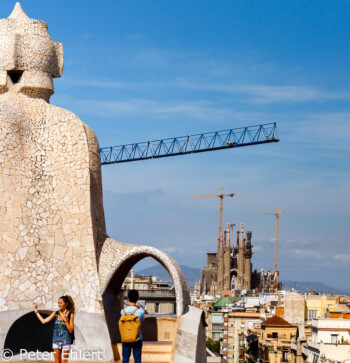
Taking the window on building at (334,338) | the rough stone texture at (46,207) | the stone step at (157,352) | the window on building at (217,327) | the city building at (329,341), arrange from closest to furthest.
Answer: the stone step at (157,352) → the rough stone texture at (46,207) → the city building at (329,341) → the window on building at (334,338) → the window on building at (217,327)

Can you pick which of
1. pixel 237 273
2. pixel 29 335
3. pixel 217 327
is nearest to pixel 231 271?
pixel 237 273

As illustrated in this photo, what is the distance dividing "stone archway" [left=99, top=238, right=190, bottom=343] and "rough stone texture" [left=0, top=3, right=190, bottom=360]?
27mm

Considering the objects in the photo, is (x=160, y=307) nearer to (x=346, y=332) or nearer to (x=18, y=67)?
(x=346, y=332)

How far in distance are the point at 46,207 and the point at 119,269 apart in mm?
2265

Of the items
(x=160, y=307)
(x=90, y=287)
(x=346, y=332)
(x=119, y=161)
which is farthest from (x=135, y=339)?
(x=119, y=161)

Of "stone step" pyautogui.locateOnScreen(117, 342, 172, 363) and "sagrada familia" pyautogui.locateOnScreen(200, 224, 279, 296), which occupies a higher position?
"sagrada familia" pyautogui.locateOnScreen(200, 224, 279, 296)

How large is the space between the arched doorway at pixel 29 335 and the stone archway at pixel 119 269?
1495 mm

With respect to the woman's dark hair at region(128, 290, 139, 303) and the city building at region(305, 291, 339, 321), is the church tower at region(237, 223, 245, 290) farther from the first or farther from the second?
the woman's dark hair at region(128, 290, 139, 303)

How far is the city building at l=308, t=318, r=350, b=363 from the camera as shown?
41469mm

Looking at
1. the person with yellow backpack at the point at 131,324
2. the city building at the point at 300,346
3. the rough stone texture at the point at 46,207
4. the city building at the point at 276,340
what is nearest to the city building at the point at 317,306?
the city building at the point at 276,340

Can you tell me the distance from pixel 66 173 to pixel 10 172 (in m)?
1.32

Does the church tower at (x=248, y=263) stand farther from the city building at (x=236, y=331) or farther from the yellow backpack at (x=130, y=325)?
the yellow backpack at (x=130, y=325)

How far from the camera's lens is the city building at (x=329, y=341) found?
4147 centimetres

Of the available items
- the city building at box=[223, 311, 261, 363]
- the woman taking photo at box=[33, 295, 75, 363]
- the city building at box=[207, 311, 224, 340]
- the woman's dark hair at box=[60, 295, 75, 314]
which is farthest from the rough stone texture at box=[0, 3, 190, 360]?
the city building at box=[207, 311, 224, 340]
